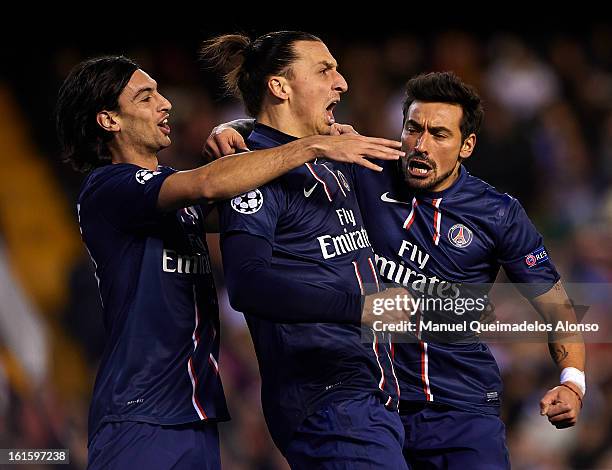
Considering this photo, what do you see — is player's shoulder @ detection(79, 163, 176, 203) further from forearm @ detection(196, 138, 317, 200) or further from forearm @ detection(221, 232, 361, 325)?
forearm @ detection(221, 232, 361, 325)

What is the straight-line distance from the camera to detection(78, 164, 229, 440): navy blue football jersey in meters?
3.68

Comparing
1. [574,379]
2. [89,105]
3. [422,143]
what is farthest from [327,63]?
[574,379]

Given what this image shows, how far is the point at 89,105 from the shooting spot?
402cm

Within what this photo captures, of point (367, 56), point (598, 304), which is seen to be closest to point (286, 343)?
point (598, 304)

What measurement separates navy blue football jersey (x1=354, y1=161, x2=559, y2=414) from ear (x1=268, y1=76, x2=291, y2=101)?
572mm

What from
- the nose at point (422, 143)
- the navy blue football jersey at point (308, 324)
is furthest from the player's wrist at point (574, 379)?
the nose at point (422, 143)

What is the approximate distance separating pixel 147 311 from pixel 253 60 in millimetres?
1092

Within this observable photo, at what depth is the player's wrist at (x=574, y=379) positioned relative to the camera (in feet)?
13.4

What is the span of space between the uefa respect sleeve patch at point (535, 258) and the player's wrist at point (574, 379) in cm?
45

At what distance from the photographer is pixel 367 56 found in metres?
9.88

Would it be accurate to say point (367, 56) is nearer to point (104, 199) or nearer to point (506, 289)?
point (506, 289)

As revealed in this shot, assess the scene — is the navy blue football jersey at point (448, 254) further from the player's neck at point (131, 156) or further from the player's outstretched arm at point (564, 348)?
the player's neck at point (131, 156)

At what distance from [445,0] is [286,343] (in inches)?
277

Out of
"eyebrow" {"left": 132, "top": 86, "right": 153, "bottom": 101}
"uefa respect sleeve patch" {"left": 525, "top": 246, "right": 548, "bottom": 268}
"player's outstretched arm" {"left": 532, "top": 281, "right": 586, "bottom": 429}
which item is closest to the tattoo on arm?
"player's outstretched arm" {"left": 532, "top": 281, "right": 586, "bottom": 429}
